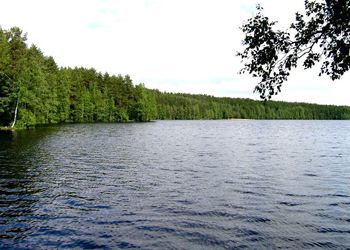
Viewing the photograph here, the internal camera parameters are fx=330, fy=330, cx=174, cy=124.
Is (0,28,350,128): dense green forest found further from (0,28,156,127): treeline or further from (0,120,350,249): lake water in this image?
(0,120,350,249): lake water

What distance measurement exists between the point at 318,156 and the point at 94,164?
90.8 ft

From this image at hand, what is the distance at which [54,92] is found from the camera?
112 meters

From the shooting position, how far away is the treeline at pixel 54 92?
77562mm

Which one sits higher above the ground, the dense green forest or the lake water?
the dense green forest

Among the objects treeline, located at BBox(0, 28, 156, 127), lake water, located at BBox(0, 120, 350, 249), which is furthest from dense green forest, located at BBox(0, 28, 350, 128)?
lake water, located at BBox(0, 120, 350, 249)

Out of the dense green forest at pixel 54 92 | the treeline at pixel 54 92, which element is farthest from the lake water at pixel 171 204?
the treeline at pixel 54 92

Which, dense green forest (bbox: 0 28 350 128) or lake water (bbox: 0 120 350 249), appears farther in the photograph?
dense green forest (bbox: 0 28 350 128)

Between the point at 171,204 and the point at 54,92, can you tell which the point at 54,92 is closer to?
the point at 54,92

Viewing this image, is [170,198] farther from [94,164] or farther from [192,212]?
[94,164]

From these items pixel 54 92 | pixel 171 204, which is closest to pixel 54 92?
pixel 54 92

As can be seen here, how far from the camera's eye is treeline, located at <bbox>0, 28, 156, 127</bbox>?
7756 cm

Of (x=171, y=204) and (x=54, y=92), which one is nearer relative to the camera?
(x=171, y=204)

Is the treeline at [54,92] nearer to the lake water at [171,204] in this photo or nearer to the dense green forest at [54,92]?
the dense green forest at [54,92]

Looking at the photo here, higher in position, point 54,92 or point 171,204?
point 54,92
